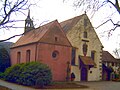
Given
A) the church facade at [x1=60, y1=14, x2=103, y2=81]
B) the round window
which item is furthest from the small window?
the church facade at [x1=60, y1=14, x2=103, y2=81]

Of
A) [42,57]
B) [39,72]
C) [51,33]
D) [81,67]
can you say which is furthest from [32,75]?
[81,67]

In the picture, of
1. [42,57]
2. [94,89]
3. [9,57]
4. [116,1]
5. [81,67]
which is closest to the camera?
[116,1]

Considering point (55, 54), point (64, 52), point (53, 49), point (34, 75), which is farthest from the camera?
point (64, 52)

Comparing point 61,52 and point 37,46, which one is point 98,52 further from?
point 37,46

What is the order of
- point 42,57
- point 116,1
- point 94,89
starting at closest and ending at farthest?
point 116,1, point 94,89, point 42,57

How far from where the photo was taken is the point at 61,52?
1293 inches

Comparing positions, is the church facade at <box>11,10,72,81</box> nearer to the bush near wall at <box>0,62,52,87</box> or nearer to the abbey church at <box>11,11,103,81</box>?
the abbey church at <box>11,11,103,81</box>

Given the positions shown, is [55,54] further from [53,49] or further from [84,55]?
[84,55]

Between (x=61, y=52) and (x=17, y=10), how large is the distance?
56.0ft

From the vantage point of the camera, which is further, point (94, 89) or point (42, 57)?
point (42, 57)

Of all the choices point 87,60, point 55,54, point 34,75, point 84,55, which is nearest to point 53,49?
point 55,54

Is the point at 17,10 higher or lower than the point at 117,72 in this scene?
higher

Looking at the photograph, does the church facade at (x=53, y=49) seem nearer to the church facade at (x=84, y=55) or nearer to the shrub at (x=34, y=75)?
the church facade at (x=84, y=55)

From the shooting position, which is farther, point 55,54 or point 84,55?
point 84,55
